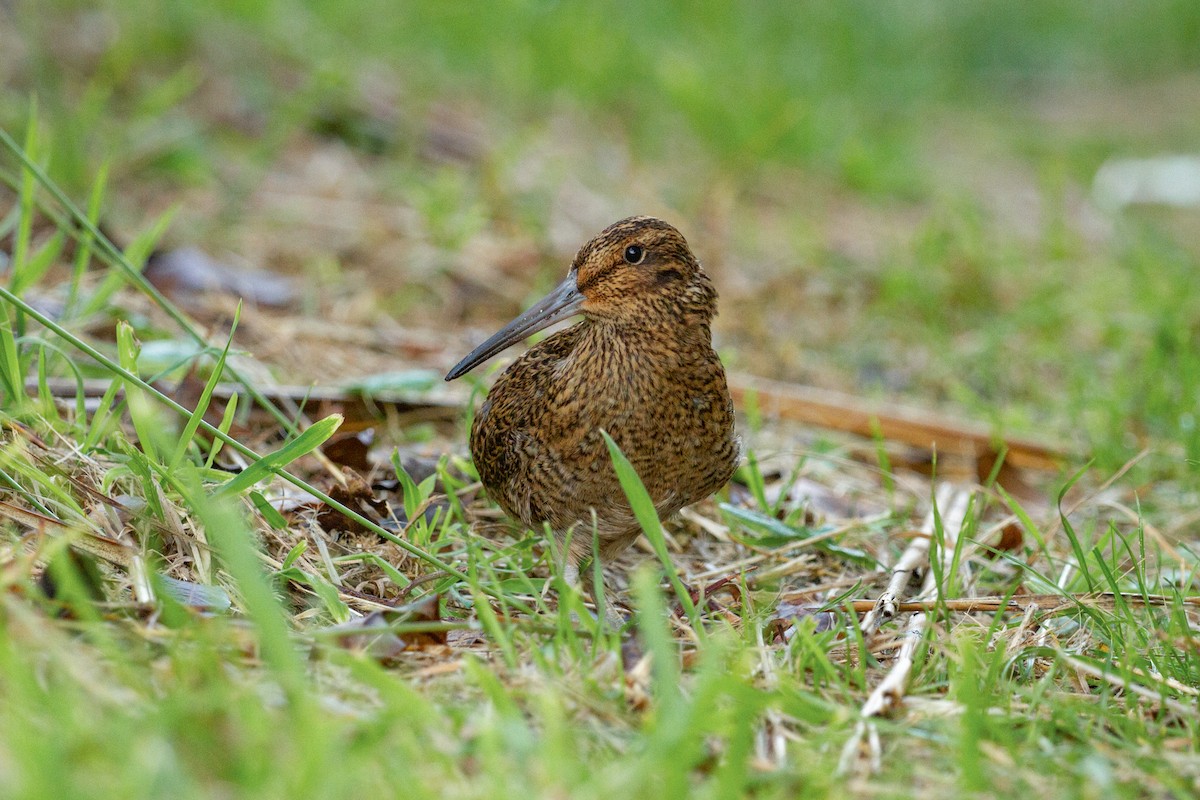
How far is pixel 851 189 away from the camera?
287 inches

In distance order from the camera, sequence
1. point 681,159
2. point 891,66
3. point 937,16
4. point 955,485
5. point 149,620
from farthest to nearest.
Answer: point 937,16 → point 891,66 → point 681,159 → point 955,485 → point 149,620

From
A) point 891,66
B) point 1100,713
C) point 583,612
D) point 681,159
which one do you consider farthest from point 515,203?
point 891,66

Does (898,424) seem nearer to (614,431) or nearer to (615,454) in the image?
(614,431)

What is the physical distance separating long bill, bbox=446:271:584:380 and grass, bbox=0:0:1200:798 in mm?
326

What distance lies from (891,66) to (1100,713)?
8.03m

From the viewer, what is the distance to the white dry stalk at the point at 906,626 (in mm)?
2250

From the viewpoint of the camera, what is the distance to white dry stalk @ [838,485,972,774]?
2250mm

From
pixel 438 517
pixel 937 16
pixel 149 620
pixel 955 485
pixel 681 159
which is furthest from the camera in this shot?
pixel 937 16

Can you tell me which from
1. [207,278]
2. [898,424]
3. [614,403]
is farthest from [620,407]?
[207,278]

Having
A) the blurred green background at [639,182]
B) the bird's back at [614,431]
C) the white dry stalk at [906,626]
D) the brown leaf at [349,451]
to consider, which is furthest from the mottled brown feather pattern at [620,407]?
the blurred green background at [639,182]

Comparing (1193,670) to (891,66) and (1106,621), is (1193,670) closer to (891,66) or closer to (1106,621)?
(1106,621)

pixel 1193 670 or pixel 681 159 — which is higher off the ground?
pixel 681 159

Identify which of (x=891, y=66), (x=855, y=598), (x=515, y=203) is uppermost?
(x=891, y=66)

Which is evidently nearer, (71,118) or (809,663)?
(809,663)
